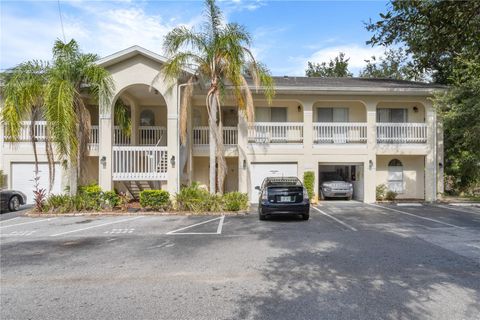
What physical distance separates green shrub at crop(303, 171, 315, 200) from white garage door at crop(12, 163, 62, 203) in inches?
498

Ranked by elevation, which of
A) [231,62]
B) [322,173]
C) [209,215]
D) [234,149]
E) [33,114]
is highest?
[231,62]

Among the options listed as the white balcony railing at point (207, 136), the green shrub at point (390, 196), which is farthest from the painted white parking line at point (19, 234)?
the green shrub at point (390, 196)

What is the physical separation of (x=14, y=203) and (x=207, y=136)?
9423 millimetres

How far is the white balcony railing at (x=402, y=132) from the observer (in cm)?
1762

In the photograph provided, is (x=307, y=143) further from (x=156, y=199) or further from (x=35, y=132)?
(x=35, y=132)

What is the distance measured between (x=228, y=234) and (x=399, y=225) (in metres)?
5.71

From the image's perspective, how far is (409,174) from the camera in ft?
61.9

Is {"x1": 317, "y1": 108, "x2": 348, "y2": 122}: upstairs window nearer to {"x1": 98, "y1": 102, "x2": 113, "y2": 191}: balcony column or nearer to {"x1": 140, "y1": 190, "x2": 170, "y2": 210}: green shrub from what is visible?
{"x1": 140, "y1": 190, "x2": 170, "y2": 210}: green shrub

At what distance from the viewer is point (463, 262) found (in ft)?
21.0

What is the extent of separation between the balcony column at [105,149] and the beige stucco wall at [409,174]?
1430cm

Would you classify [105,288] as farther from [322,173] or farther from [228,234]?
[322,173]

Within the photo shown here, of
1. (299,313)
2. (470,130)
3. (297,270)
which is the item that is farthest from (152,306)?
(470,130)

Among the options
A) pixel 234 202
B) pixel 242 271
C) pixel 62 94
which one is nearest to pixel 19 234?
pixel 62 94

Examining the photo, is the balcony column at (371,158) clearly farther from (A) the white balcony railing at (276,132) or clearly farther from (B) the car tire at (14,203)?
(B) the car tire at (14,203)
